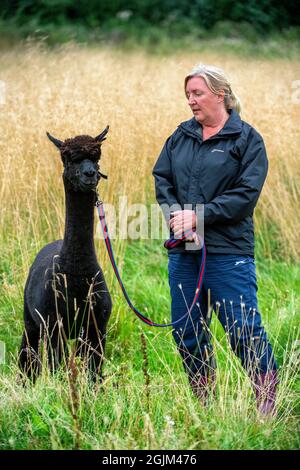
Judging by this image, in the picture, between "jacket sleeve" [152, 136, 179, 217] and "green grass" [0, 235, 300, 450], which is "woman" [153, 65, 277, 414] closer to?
"jacket sleeve" [152, 136, 179, 217]

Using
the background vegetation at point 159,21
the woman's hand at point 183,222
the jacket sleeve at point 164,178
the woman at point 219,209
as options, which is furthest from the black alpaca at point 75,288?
the background vegetation at point 159,21

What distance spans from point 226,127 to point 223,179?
0.27 meters

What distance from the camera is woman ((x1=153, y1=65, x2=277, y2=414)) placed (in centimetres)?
401

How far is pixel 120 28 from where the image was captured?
2288cm

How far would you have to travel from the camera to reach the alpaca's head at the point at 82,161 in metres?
4.09

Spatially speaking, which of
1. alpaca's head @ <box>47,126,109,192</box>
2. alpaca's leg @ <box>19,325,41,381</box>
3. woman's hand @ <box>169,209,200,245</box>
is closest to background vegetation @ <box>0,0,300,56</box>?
alpaca's leg @ <box>19,325,41,381</box>

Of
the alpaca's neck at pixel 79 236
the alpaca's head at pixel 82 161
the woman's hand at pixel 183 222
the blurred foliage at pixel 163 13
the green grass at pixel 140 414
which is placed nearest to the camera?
the green grass at pixel 140 414

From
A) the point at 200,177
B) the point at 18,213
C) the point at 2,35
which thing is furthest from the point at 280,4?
the point at 200,177

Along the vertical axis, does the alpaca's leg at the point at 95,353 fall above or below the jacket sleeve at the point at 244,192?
below

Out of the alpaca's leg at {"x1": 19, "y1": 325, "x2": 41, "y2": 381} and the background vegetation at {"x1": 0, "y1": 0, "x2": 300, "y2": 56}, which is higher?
the background vegetation at {"x1": 0, "y1": 0, "x2": 300, "y2": 56}

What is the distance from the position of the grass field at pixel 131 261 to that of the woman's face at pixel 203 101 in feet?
3.94

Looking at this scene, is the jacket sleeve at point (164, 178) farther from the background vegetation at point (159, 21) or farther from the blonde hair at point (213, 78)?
the background vegetation at point (159, 21)

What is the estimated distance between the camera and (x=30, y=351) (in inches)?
186

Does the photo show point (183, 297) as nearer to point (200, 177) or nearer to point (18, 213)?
point (200, 177)
